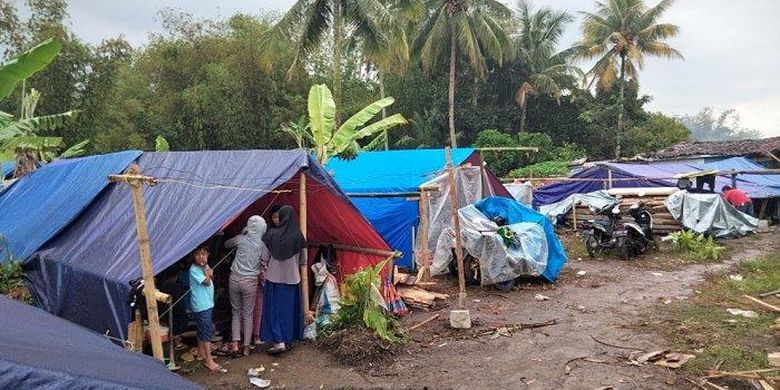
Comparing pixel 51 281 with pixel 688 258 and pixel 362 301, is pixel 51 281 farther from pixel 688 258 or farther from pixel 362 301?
pixel 688 258

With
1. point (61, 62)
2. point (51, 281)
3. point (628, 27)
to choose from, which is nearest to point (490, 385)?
point (51, 281)

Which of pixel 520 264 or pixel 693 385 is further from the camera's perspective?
pixel 520 264

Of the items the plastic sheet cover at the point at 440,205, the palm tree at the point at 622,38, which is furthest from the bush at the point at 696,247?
the palm tree at the point at 622,38

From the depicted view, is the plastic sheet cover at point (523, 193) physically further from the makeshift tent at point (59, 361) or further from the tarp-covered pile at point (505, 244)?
the makeshift tent at point (59, 361)

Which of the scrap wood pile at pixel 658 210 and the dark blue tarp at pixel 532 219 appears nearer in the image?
the dark blue tarp at pixel 532 219

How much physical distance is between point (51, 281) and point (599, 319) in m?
7.41

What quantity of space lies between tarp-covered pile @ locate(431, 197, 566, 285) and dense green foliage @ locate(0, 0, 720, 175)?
926 cm

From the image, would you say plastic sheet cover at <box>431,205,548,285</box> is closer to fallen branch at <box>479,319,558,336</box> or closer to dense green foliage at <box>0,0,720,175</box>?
fallen branch at <box>479,319,558,336</box>

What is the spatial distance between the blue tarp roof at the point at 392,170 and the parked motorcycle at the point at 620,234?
3575 millimetres

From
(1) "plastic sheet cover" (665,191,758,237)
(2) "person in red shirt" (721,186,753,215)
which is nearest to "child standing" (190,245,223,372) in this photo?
(1) "plastic sheet cover" (665,191,758,237)

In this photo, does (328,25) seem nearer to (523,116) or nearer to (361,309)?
(361,309)

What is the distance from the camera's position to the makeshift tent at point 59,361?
1437mm

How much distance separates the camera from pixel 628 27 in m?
27.1

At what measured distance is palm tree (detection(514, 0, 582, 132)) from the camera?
2831 centimetres
